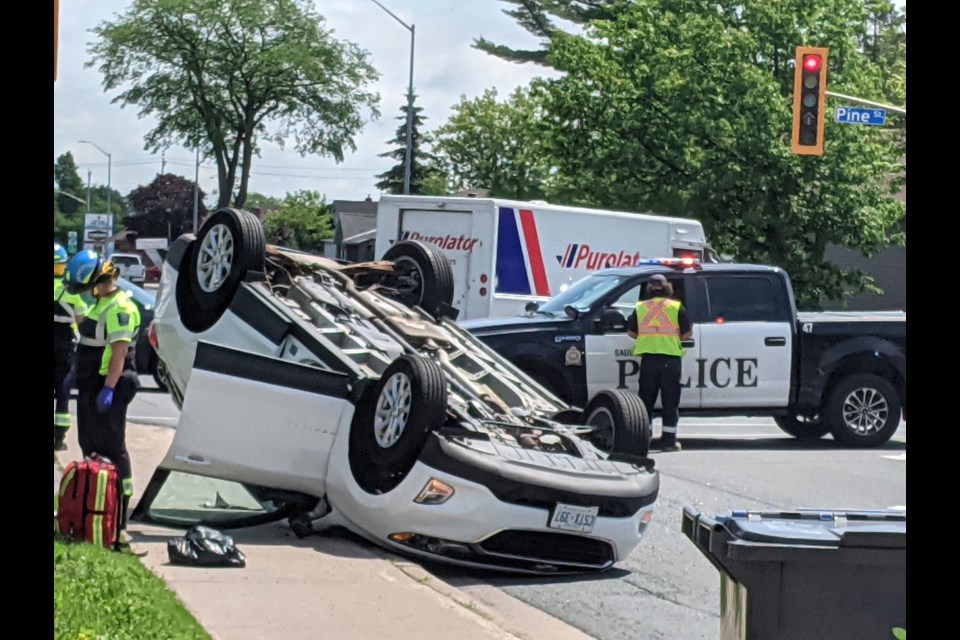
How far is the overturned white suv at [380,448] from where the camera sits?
747 centimetres

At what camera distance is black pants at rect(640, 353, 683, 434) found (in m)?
12.7

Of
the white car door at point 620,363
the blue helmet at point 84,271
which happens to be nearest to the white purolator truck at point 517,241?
the white car door at point 620,363

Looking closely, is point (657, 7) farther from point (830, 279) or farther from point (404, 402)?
point (404, 402)

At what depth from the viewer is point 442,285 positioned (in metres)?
10.0

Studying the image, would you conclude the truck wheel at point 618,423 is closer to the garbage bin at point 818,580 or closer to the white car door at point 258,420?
the white car door at point 258,420

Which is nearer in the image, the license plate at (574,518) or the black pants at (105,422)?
the license plate at (574,518)

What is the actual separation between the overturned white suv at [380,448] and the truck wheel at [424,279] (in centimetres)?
110

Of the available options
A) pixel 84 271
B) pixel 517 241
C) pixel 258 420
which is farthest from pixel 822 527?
pixel 517 241

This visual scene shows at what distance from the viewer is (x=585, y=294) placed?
13570 mm

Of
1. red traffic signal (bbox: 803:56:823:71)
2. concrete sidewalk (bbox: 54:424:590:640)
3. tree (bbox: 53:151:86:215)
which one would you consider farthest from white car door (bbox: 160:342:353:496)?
tree (bbox: 53:151:86:215)

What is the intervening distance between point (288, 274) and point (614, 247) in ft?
40.7

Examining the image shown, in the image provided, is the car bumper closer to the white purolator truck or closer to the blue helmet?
the blue helmet
